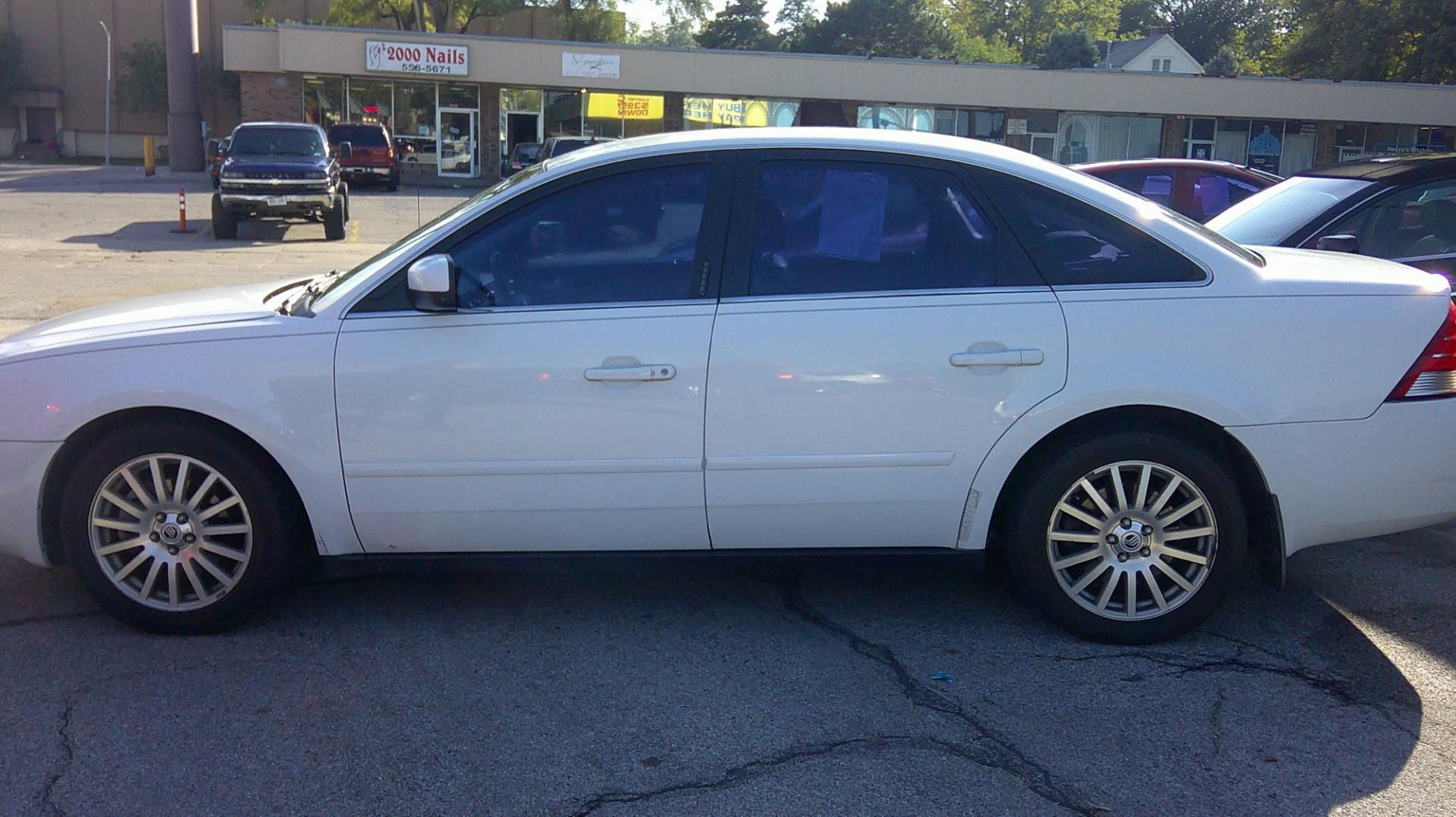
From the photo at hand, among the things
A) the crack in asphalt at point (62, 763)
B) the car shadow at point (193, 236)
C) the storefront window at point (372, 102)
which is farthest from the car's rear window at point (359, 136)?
the crack in asphalt at point (62, 763)

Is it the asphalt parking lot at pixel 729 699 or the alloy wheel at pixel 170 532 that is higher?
the alloy wheel at pixel 170 532

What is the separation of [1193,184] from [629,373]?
1026 centimetres

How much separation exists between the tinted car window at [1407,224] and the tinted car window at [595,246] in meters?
4.41

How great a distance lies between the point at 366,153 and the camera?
32.4m

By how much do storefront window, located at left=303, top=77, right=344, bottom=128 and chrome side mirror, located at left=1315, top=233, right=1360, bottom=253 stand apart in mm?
36857

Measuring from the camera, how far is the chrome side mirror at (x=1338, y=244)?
676 cm

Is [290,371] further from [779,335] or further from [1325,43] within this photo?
[1325,43]

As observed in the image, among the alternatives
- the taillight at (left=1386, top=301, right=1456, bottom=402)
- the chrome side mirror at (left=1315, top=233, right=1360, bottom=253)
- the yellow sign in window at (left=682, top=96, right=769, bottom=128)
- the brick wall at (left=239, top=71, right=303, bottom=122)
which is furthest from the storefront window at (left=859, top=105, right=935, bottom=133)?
the taillight at (left=1386, top=301, right=1456, bottom=402)

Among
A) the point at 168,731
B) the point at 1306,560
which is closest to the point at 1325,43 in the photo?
the point at 1306,560

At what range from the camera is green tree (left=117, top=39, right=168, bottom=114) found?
5469cm

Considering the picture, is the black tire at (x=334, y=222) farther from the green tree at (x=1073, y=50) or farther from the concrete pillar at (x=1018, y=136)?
the green tree at (x=1073, y=50)

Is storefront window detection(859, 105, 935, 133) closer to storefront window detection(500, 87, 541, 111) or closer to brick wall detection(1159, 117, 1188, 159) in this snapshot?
brick wall detection(1159, 117, 1188, 159)

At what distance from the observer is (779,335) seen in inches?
162

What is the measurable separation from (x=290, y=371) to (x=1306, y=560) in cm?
425
